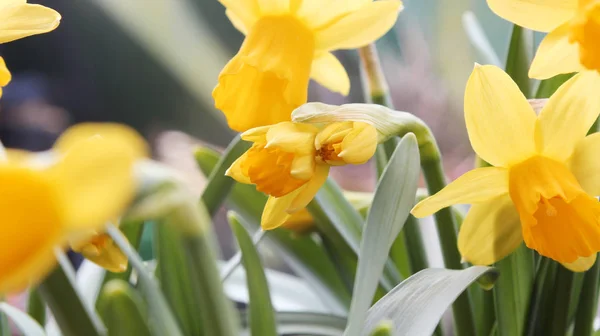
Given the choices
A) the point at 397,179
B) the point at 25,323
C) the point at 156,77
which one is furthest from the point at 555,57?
the point at 156,77

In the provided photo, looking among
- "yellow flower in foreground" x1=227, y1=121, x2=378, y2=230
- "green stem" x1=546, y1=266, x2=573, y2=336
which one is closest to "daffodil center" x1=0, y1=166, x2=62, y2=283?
"yellow flower in foreground" x1=227, y1=121, x2=378, y2=230

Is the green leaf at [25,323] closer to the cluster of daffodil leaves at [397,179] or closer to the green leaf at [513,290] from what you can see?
the cluster of daffodil leaves at [397,179]

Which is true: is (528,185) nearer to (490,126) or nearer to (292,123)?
(490,126)

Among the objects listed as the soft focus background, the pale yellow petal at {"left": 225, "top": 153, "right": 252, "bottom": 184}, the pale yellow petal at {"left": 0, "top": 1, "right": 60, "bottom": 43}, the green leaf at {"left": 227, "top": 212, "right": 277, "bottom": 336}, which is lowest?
the soft focus background

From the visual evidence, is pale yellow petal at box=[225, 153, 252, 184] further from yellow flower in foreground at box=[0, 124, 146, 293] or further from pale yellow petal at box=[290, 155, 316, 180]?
yellow flower in foreground at box=[0, 124, 146, 293]

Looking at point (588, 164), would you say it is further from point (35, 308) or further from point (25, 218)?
point (35, 308)
